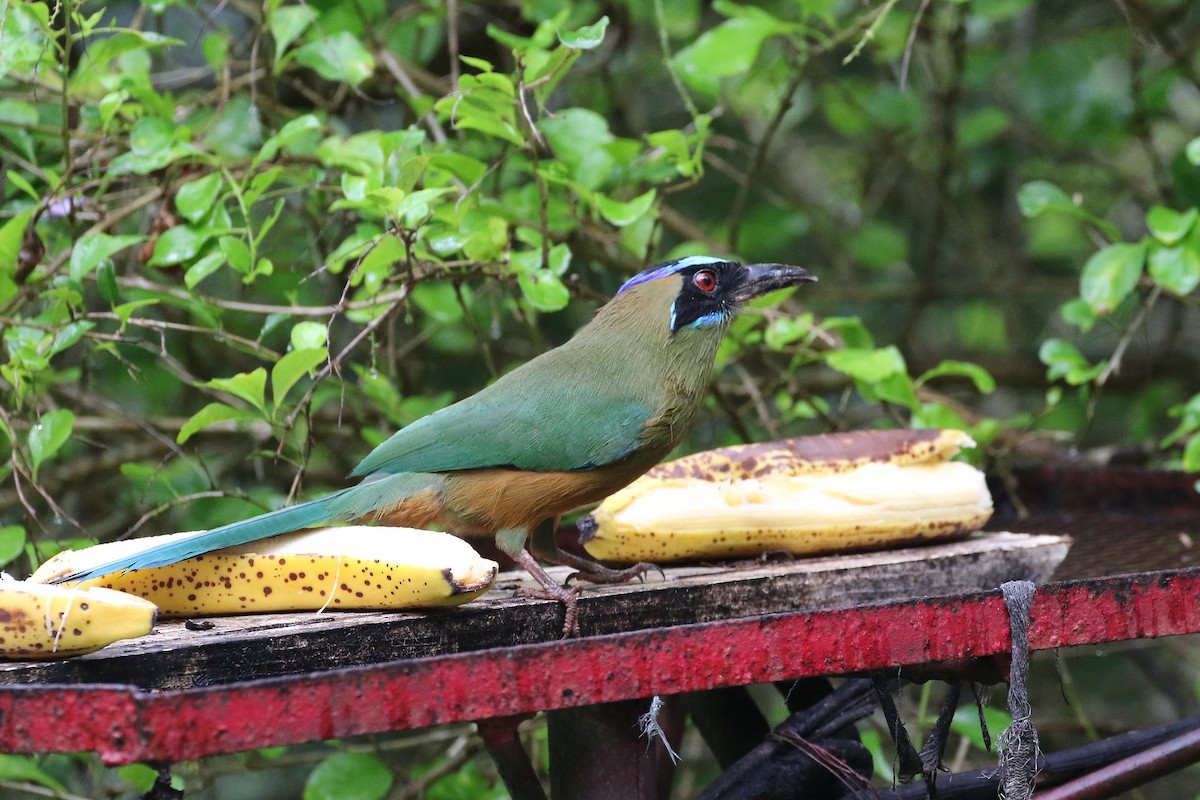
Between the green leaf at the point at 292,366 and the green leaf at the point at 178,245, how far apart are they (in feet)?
1.63

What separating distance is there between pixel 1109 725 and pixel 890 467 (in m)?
1.95

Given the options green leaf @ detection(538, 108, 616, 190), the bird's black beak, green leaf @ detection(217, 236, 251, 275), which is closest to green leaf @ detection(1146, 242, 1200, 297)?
the bird's black beak

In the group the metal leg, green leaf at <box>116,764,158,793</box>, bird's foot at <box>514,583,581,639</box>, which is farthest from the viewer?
green leaf at <box>116,764,158,793</box>

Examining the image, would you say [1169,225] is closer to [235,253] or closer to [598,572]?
[598,572]

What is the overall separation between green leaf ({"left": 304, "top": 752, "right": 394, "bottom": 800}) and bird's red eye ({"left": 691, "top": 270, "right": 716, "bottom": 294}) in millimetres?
1333

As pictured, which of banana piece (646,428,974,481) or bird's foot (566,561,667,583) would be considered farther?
banana piece (646,428,974,481)

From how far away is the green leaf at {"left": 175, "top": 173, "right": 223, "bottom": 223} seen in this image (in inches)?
113

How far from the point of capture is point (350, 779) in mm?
2898

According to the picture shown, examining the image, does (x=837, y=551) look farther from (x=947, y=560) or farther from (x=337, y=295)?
(x=337, y=295)

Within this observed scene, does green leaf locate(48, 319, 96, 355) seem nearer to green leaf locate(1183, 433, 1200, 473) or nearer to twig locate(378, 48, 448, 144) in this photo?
twig locate(378, 48, 448, 144)

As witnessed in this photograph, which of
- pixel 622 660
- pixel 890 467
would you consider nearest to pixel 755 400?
pixel 890 467

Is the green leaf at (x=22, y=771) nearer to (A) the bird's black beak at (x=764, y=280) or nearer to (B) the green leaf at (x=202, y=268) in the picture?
(B) the green leaf at (x=202, y=268)

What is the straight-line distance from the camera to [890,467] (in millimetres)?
2895

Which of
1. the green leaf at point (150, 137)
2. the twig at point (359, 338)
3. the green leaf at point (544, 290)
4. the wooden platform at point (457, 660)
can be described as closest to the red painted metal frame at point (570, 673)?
the wooden platform at point (457, 660)
